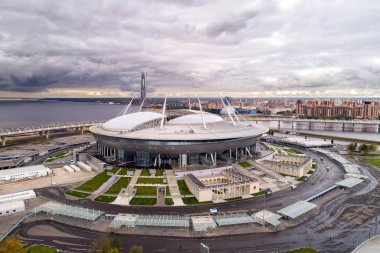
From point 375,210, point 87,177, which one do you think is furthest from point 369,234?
point 87,177

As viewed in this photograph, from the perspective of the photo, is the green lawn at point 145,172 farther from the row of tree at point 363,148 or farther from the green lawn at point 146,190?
the row of tree at point 363,148

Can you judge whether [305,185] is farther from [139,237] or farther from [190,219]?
[139,237]

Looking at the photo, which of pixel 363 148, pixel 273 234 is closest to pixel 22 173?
pixel 273 234

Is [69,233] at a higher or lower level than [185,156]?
lower

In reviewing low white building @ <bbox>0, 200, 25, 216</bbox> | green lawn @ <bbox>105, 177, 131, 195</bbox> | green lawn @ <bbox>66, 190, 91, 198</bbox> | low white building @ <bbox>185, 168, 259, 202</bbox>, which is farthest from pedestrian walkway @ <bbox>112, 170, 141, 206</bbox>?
low white building @ <bbox>0, 200, 25, 216</bbox>

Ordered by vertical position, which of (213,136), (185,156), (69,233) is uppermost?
(213,136)

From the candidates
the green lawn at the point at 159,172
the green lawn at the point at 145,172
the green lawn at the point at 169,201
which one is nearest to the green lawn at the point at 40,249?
the green lawn at the point at 169,201

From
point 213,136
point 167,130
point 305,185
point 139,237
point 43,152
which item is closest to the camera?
point 139,237
